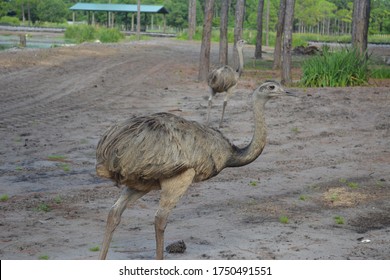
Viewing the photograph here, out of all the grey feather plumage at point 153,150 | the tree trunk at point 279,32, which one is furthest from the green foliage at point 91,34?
the grey feather plumage at point 153,150

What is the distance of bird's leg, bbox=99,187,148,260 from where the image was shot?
6.30 m

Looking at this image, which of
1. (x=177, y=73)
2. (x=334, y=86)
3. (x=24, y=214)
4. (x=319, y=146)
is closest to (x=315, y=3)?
(x=177, y=73)

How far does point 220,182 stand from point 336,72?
9692 mm

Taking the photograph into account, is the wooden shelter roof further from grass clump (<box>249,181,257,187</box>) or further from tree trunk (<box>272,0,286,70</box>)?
grass clump (<box>249,181,257,187</box>)

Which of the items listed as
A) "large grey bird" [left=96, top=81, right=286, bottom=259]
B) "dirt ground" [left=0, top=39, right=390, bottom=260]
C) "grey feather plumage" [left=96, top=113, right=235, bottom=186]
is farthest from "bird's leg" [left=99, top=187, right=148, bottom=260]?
"dirt ground" [left=0, top=39, right=390, bottom=260]

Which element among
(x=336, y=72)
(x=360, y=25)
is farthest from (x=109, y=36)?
(x=336, y=72)

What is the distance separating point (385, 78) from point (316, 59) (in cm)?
256

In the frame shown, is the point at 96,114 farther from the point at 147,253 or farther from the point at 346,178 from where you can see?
the point at 147,253

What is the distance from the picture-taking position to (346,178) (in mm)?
10484

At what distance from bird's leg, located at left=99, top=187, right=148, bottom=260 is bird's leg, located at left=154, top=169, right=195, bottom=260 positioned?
273 millimetres

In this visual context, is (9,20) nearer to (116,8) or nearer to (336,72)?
(116,8)

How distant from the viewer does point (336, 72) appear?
62.5ft

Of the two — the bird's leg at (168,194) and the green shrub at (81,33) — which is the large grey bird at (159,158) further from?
the green shrub at (81,33)

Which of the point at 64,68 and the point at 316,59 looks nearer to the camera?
the point at 316,59
